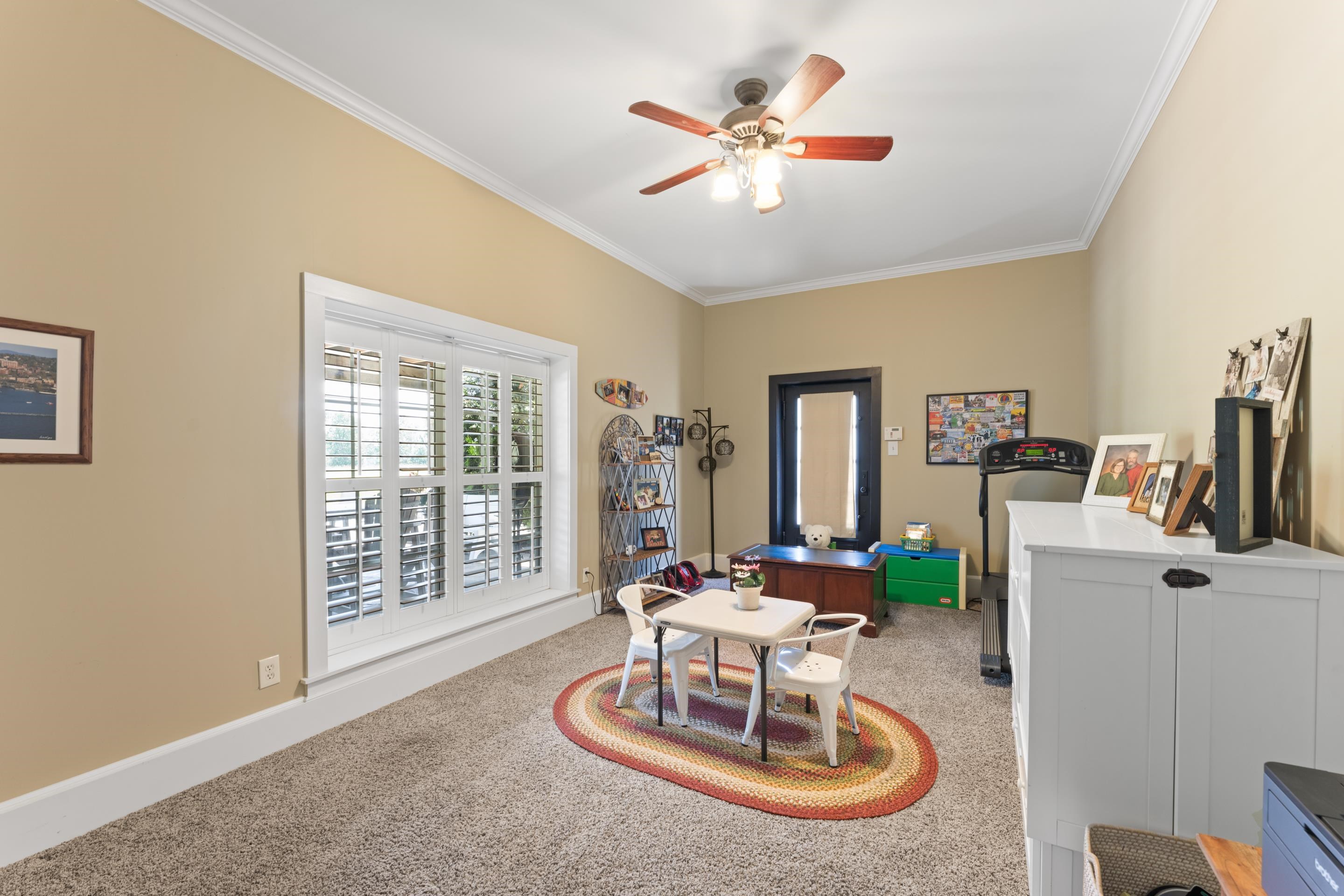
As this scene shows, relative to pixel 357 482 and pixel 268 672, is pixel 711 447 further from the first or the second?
pixel 268 672

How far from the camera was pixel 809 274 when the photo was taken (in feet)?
17.6

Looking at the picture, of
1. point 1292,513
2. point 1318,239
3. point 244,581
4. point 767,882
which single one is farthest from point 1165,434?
point 244,581

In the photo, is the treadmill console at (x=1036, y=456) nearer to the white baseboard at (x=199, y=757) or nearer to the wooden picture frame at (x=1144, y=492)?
the wooden picture frame at (x=1144, y=492)

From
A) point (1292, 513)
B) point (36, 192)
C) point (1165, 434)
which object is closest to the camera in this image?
point (1292, 513)

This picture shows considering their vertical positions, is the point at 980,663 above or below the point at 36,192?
below

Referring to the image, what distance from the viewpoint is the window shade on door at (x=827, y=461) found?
5.51 m

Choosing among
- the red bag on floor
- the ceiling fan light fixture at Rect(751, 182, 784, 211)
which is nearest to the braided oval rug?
the red bag on floor

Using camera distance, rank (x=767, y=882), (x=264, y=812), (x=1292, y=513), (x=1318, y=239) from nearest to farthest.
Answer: (x=1318, y=239) → (x=1292, y=513) → (x=767, y=882) → (x=264, y=812)

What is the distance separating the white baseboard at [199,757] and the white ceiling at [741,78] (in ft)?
8.95

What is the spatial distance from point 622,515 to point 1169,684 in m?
3.77

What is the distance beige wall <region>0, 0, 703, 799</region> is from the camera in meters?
1.87

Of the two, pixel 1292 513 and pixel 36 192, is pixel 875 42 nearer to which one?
pixel 1292 513

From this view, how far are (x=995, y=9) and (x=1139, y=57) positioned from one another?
772 millimetres

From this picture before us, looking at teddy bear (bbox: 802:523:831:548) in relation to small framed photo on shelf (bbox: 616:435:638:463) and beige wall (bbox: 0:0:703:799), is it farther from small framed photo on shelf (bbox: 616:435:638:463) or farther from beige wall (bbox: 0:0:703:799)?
beige wall (bbox: 0:0:703:799)
